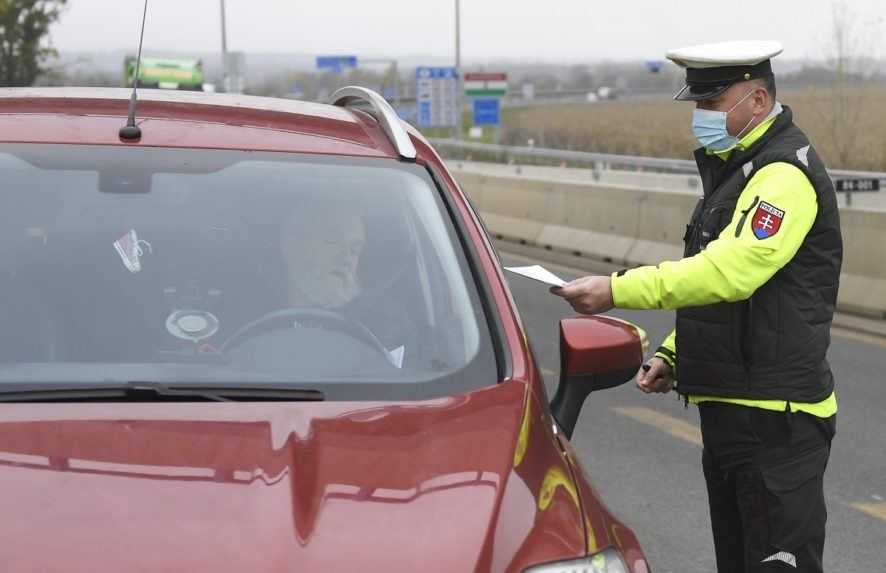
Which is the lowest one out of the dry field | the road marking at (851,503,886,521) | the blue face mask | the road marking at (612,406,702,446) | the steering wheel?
the dry field

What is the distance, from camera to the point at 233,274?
3.80 meters

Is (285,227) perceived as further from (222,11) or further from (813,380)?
(222,11)

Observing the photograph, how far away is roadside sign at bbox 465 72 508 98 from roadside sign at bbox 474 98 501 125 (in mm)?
205

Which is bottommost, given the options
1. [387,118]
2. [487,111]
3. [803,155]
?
[487,111]

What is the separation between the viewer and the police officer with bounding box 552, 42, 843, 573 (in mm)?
4086

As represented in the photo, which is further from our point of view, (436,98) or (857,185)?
(436,98)

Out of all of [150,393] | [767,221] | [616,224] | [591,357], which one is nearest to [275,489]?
[150,393]

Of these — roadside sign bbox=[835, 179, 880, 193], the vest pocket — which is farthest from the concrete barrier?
the vest pocket

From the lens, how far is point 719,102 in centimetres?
428

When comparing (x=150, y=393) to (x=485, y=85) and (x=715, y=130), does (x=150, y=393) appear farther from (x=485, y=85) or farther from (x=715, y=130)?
(x=485, y=85)

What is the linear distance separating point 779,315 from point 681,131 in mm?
68931

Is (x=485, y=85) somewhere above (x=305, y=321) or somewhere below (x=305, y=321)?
below

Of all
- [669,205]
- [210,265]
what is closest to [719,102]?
[210,265]

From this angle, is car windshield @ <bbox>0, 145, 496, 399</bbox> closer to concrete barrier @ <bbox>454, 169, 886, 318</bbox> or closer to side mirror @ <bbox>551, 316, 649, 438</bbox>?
side mirror @ <bbox>551, 316, 649, 438</bbox>
